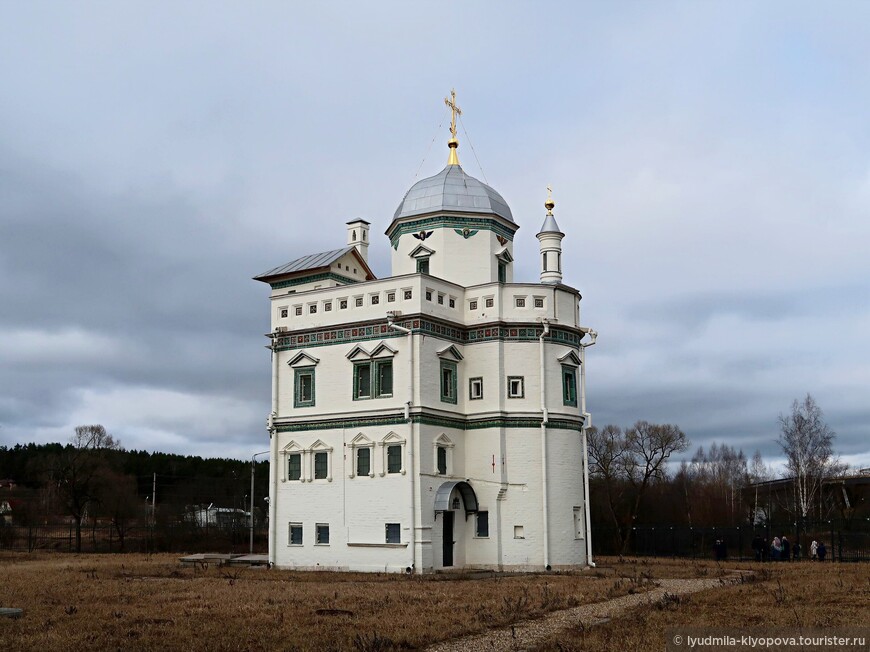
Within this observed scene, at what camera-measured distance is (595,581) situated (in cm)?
2947

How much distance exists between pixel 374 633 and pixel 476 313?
A: 912 inches

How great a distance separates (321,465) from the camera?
128 ft

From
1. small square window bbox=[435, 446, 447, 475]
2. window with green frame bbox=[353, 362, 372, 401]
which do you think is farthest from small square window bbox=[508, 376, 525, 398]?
window with green frame bbox=[353, 362, 372, 401]

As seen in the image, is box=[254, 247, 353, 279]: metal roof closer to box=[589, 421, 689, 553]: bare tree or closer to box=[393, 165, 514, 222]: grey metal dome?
box=[393, 165, 514, 222]: grey metal dome

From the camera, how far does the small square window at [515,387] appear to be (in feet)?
127

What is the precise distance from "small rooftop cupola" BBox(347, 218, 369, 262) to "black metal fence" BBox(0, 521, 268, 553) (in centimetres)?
1908

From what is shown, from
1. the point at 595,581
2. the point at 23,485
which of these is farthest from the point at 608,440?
the point at 23,485

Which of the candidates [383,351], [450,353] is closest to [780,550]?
[450,353]

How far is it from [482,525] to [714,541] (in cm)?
1769

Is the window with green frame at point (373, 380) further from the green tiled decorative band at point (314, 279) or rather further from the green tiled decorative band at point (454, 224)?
the green tiled decorative band at point (454, 224)

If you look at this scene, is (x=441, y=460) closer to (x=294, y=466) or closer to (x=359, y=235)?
(x=294, y=466)

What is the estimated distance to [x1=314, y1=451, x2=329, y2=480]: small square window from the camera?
127ft

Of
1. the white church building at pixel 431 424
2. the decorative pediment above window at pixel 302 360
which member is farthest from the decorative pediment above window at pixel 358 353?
the decorative pediment above window at pixel 302 360

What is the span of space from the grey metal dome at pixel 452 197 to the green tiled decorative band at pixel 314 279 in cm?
357
